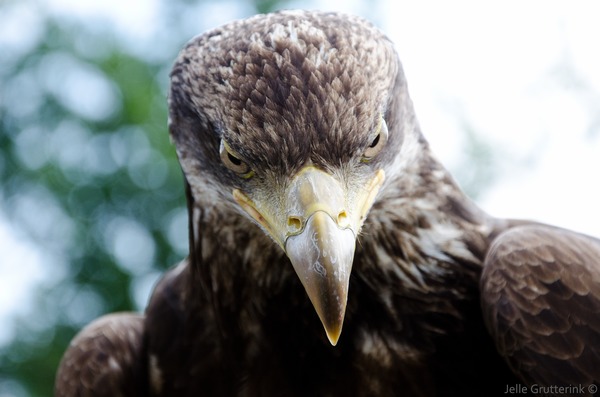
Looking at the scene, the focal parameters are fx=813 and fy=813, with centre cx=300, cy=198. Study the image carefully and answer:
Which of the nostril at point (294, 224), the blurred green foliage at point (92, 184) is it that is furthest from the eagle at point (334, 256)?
the blurred green foliage at point (92, 184)

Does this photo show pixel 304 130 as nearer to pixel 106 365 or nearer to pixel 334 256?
pixel 334 256

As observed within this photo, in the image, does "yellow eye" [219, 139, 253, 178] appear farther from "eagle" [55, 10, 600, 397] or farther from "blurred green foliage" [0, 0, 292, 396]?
"blurred green foliage" [0, 0, 292, 396]

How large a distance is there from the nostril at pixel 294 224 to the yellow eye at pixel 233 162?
0.86 ft

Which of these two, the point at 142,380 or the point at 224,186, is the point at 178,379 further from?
the point at 224,186

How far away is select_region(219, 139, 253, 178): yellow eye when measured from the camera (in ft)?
8.71

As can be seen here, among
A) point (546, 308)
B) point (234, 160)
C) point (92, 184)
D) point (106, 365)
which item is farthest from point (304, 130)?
point (92, 184)

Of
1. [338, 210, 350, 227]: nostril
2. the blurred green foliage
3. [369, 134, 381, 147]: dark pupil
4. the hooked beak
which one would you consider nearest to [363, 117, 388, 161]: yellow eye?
[369, 134, 381, 147]: dark pupil

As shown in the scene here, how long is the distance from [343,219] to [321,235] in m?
0.12

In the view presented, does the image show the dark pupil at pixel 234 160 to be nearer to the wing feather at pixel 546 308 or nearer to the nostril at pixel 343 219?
the nostril at pixel 343 219

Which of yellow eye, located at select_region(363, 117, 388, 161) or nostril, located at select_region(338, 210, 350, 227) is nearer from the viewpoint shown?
nostril, located at select_region(338, 210, 350, 227)

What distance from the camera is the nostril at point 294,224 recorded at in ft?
8.06

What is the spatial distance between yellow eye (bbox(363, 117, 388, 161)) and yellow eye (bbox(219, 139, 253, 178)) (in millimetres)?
389

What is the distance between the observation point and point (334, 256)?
7.73ft

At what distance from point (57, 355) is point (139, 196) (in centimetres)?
330
